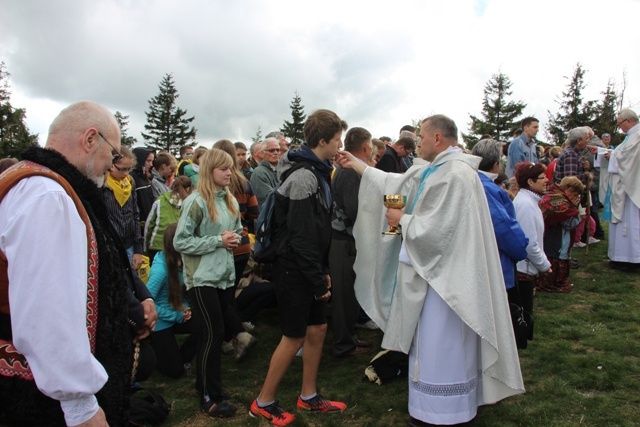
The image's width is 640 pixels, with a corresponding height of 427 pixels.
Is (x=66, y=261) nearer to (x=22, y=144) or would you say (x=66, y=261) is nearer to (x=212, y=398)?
(x=212, y=398)

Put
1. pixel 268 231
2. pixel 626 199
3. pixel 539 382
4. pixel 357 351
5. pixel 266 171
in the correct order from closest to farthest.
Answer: pixel 268 231, pixel 539 382, pixel 357 351, pixel 266 171, pixel 626 199

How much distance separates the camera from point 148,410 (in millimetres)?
3748

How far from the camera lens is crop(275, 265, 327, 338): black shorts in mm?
3686

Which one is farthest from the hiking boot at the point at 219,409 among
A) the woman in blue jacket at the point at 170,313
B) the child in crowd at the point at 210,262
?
the woman in blue jacket at the point at 170,313


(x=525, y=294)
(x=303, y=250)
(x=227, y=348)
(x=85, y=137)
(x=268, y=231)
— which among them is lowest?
(x=227, y=348)

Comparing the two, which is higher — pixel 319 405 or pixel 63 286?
pixel 63 286

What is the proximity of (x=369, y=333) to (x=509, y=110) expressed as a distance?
129 ft

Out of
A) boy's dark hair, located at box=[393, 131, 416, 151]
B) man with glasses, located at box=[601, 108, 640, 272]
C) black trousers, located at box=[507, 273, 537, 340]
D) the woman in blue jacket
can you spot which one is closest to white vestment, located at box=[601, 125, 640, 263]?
man with glasses, located at box=[601, 108, 640, 272]

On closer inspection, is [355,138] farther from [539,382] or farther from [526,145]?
[526,145]

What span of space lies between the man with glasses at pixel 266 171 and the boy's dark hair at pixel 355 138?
1637 mm

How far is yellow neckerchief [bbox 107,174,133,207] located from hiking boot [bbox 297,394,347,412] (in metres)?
3.07

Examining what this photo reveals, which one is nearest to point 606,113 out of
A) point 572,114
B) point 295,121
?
point 572,114

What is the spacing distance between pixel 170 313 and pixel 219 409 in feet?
4.23

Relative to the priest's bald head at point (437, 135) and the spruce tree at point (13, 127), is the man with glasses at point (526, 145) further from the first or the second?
the spruce tree at point (13, 127)
